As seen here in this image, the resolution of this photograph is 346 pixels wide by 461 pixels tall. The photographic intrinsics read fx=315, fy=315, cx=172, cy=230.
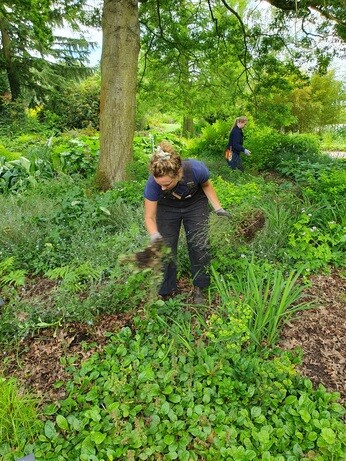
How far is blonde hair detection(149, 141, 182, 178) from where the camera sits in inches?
83.4

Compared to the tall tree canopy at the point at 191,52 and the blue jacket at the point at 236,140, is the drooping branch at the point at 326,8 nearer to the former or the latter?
the tall tree canopy at the point at 191,52

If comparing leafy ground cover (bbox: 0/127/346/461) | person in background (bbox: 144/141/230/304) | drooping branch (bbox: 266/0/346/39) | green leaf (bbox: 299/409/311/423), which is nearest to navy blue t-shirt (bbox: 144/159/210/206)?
person in background (bbox: 144/141/230/304)

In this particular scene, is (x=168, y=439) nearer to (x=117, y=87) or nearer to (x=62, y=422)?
(x=62, y=422)

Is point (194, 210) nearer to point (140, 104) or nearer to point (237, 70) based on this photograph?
point (237, 70)

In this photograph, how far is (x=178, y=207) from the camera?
265 cm

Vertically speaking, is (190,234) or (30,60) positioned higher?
(30,60)

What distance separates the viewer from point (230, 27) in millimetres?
6684

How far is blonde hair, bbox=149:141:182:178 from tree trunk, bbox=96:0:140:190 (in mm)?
3154

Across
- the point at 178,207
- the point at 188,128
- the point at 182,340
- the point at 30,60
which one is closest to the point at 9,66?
the point at 30,60

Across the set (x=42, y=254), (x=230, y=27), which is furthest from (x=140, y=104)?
(x=42, y=254)

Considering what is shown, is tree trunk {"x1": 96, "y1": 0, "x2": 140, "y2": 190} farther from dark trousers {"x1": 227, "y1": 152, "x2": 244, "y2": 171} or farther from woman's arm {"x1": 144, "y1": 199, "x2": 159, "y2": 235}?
woman's arm {"x1": 144, "y1": 199, "x2": 159, "y2": 235}

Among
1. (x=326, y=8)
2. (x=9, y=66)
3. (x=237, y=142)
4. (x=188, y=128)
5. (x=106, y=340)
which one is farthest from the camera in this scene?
(x=188, y=128)

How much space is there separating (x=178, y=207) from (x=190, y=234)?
267mm

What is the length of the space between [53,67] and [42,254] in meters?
15.1
